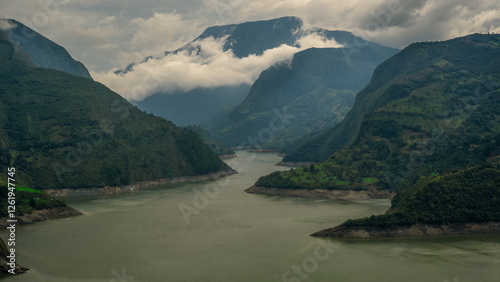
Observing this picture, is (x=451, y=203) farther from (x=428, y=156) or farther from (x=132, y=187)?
(x=132, y=187)

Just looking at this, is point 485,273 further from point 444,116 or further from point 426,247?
point 444,116

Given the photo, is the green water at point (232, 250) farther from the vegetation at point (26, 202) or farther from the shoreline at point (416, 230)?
the vegetation at point (26, 202)

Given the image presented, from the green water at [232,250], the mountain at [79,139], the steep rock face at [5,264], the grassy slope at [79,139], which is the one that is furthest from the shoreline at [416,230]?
the mountain at [79,139]

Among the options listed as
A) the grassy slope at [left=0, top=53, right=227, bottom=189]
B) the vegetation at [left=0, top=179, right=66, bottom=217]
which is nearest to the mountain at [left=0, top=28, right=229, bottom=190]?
the grassy slope at [left=0, top=53, right=227, bottom=189]

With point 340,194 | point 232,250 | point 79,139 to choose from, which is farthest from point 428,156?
point 79,139

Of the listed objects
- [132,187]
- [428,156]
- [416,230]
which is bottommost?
[416,230]
